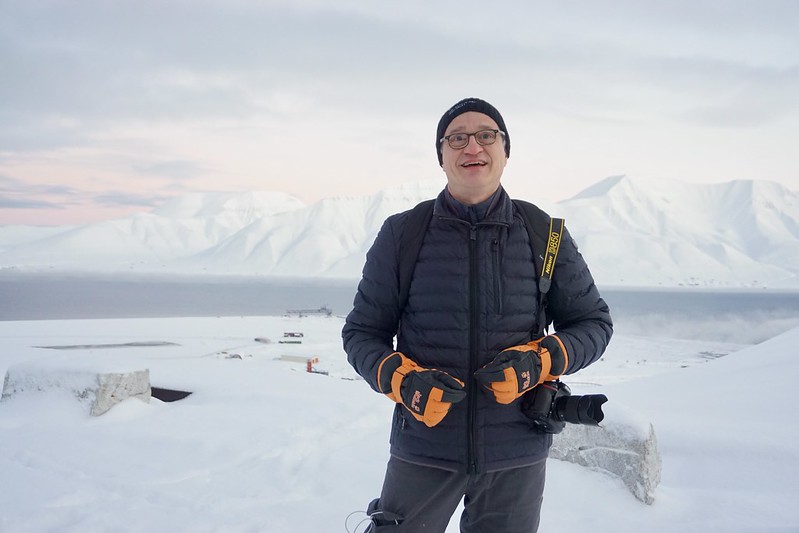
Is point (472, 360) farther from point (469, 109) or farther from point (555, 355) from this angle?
point (469, 109)

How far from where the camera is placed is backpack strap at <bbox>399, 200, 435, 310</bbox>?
2.19 metres

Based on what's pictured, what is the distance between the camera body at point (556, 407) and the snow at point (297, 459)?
6.53ft

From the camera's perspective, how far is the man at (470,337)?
2068 millimetres

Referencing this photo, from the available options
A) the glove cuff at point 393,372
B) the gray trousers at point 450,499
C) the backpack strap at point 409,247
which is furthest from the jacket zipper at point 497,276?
the gray trousers at point 450,499

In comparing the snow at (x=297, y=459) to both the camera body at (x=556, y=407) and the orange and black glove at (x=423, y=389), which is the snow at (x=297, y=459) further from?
the orange and black glove at (x=423, y=389)

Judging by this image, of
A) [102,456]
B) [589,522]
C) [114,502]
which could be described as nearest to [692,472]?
[589,522]

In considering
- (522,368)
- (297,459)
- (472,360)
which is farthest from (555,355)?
(297,459)

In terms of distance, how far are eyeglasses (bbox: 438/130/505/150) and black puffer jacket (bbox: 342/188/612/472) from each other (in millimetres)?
206

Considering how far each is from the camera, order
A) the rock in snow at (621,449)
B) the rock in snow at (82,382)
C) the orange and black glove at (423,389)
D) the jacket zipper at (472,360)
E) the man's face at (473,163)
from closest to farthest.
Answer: the orange and black glove at (423,389) < the jacket zipper at (472,360) < the man's face at (473,163) < the rock in snow at (621,449) < the rock in snow at (82,382)

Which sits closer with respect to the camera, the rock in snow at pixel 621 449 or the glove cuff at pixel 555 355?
the glove cuff at pixel 555 355

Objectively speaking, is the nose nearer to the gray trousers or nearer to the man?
the man

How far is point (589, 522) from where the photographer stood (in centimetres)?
399

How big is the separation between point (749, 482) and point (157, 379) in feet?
23.9

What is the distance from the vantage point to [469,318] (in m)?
2.10
